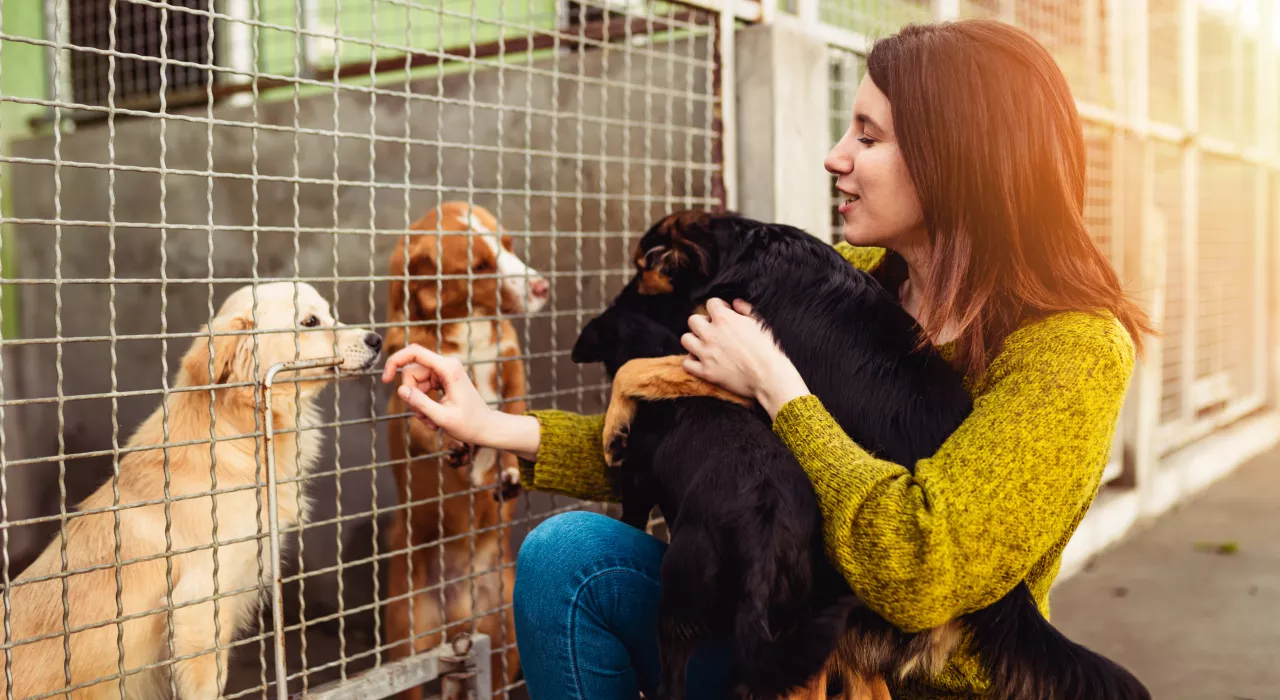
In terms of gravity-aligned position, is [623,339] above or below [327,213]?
below

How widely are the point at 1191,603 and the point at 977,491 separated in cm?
291

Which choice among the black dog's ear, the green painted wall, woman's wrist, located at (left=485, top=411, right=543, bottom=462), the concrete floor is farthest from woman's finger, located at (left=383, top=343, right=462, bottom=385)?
the green painted wall

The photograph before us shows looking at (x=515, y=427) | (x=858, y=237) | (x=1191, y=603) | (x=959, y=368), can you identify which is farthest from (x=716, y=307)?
(x=1191, y=603)

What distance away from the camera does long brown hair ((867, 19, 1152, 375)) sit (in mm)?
1589

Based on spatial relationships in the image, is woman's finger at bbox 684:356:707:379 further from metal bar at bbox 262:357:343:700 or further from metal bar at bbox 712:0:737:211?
metal bar at bbox 712:0:737:211

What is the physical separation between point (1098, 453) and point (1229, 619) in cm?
265

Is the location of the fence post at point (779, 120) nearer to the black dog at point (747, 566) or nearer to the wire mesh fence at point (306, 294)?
the wire mesh fence at point (306, 294)

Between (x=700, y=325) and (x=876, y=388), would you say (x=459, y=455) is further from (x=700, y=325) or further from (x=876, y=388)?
(x=876, y=388)

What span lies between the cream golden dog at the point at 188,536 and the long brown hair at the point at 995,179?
47.1 inches

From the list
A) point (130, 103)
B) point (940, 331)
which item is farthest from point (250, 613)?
point (130, 103)

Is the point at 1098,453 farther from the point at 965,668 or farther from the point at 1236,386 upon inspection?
the point at 1236,386

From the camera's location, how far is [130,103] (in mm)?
5383

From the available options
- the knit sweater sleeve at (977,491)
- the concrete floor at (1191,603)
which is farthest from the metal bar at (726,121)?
the concrete floor at (1191,603)

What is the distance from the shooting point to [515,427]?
1986mm
